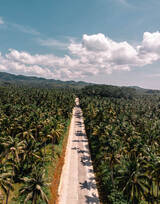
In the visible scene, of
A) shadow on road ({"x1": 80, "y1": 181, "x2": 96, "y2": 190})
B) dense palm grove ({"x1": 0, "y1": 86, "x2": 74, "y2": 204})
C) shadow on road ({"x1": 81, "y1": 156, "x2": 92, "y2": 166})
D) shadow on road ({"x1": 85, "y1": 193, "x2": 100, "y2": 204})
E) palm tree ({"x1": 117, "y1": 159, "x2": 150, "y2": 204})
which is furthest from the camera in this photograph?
shadow on road ({"x1": 81, "y1": 156, "x2": 92, "y2": 166})

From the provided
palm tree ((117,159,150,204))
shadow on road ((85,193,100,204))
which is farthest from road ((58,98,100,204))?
palm tree ((117,159,150,204))

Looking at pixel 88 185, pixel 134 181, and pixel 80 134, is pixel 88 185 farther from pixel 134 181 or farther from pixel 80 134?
pixel 80 134

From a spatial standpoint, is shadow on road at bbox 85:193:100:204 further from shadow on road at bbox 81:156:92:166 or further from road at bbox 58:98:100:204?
shadow on road at bbox 81:156:92:166

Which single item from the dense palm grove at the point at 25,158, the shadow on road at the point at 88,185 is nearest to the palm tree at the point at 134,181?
the shadow on road at the point at 88,185

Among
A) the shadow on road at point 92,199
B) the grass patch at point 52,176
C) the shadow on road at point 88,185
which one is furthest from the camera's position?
the shadow on road at point 88,185

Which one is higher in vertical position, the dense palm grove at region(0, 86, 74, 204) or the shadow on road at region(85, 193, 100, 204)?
the dense palm grove at region(0, 86, 74, 204)

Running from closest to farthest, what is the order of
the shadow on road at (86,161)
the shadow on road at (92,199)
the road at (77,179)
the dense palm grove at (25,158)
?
the dense palm grove at (25,158), the shadow on road at (92,199), the road at (77,179), the shadow on road at (86,161)

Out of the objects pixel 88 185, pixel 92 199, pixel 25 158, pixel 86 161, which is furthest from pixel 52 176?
pixel 86 161

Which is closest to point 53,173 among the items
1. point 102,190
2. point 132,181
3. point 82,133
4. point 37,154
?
point 37,154

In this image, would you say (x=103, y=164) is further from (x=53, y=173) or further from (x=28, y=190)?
(x=28, y=190)

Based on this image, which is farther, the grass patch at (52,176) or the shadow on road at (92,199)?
the grass patch at (52,176)

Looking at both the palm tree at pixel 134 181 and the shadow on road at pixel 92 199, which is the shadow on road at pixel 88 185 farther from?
the palm tree at pixel 134 181
